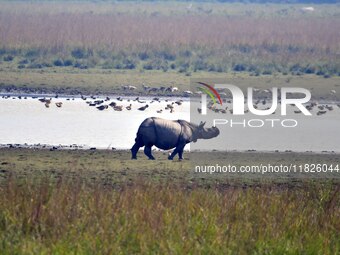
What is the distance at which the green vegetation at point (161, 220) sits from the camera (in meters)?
11.5

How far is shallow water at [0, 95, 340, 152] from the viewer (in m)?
20.7

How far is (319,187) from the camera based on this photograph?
572 inches

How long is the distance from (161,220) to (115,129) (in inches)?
427

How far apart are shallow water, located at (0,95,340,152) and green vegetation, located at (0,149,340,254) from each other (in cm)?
697

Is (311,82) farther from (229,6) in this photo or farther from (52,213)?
(229,6)

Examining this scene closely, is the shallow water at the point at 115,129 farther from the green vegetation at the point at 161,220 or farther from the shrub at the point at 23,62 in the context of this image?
the shrub at the point at 23,62

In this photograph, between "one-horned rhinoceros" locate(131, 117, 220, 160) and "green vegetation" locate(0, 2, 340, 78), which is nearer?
"one-horned rhinoceros" locate(131, 117, 220, 160)

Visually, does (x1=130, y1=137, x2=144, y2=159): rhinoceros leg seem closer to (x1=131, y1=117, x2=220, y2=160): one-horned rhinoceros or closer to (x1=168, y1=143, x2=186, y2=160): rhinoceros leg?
(x1=131, y1=117, x2=220, y2=160): one-horned rhinoceros

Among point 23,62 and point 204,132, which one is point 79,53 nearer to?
Answer: point 23,62

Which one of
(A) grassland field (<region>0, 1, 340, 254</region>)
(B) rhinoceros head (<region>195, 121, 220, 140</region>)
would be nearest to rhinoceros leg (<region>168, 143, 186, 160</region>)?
(A) grassland field (<region>0, 1, 340, 254</region>)

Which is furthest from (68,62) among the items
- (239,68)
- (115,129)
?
(115,129)

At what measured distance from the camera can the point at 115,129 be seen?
22672mm

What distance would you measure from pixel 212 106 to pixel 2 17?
30.9 m

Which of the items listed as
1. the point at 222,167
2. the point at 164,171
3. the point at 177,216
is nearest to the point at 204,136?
the point at 222,167
